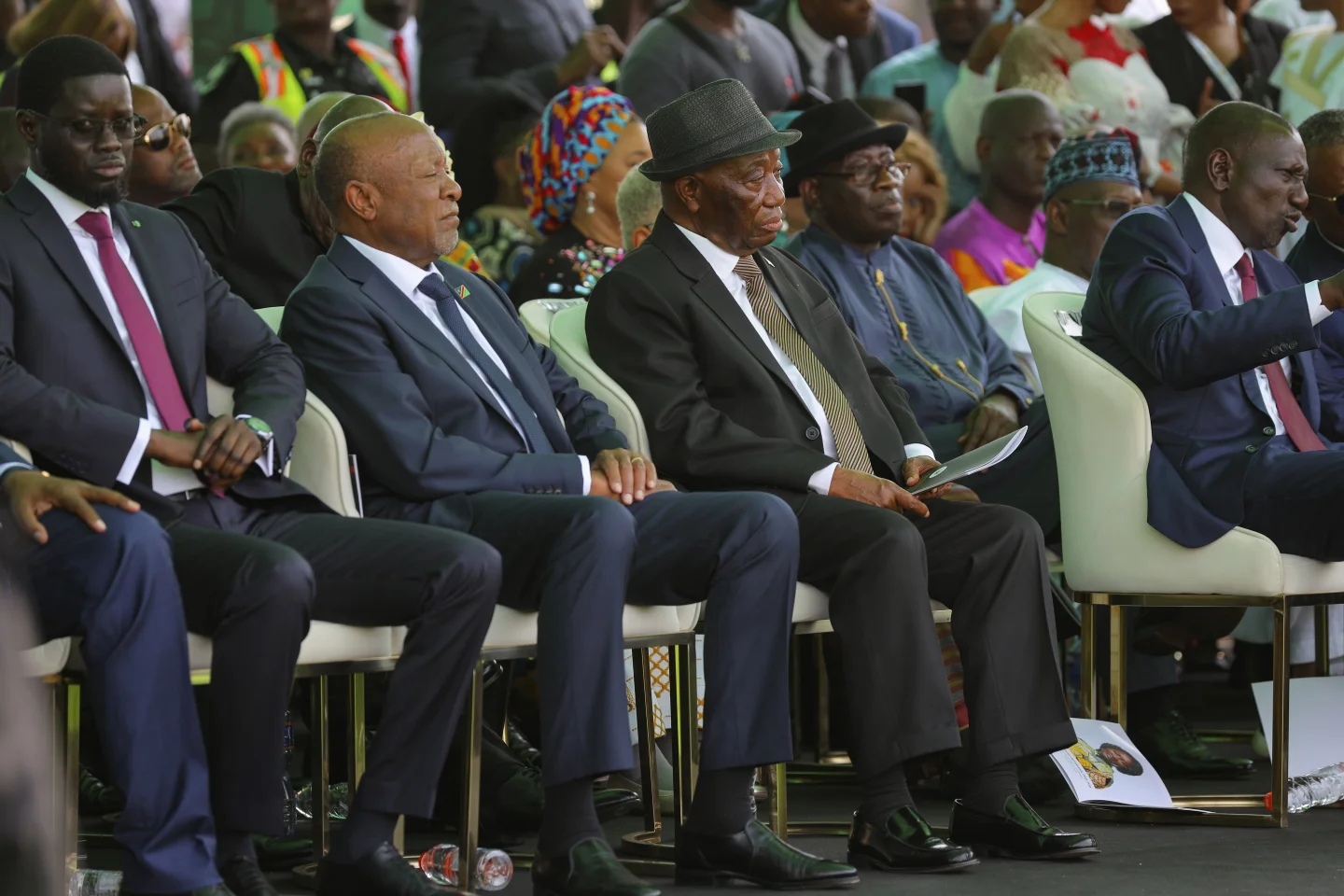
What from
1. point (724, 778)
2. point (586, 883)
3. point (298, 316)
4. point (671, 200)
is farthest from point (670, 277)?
point (586, 883)

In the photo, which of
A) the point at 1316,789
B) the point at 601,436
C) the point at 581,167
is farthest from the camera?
the point at 581,167

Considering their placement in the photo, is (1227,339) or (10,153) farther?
(10,153)

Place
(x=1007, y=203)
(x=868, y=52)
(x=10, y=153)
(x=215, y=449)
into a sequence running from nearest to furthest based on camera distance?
1. (x=215, y=449)
2. (x=10, y=153)
3. (x=1007, y=203)
4. (x=868, y=52)

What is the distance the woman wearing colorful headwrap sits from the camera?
5324 millimetres

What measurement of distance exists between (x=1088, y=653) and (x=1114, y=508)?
1.09 ft

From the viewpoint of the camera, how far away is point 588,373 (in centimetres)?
402

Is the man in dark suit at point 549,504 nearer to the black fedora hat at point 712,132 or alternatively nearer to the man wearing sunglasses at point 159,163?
the black fedora hat at point 712,132

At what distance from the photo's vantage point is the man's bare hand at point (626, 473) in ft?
12.1

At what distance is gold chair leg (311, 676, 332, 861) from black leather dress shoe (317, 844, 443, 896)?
0.42 meters

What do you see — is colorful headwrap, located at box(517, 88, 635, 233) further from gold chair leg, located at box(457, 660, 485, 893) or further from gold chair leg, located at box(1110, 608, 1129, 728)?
gold chair leg, located at box(457, 660, 485, 893)

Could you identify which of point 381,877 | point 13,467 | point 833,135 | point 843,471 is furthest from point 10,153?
point 381,877

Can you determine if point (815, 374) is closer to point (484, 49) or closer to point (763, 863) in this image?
point (763, 863)

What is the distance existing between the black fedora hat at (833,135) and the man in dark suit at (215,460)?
6.19ft

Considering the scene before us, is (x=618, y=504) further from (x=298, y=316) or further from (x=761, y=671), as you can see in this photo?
(x=298, y=316)
